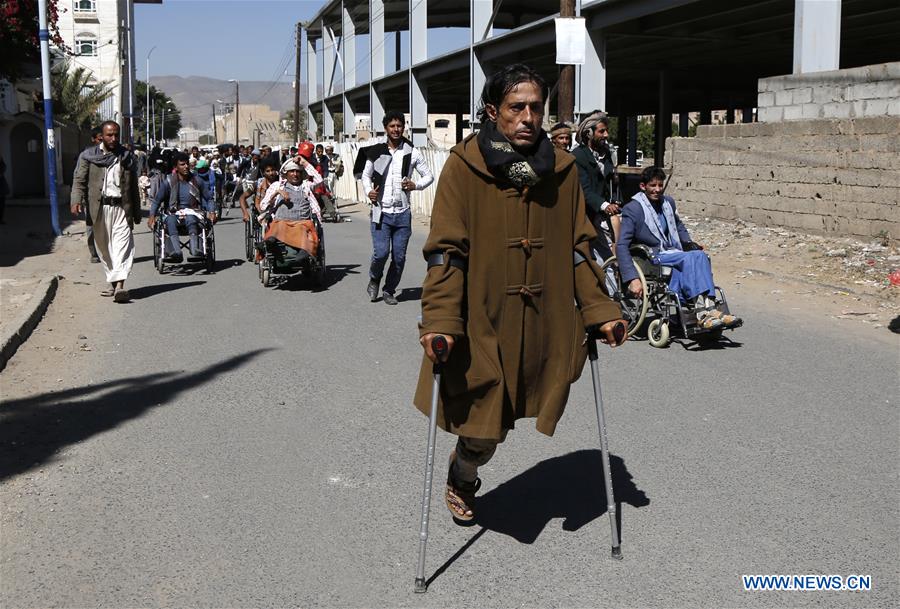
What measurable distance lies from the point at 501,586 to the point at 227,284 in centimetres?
1008

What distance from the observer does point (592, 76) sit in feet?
75.7

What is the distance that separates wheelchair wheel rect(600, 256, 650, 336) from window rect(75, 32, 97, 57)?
74.3 metres

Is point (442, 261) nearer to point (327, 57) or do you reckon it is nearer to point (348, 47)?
point (348, 47)

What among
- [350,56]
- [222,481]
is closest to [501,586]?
[222,481]

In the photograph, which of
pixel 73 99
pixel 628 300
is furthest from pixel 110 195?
pixel 73 99

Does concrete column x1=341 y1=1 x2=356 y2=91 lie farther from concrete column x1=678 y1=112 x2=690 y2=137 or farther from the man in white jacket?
the man in white jacket

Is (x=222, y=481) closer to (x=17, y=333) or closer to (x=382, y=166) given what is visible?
(x=17, y=333)

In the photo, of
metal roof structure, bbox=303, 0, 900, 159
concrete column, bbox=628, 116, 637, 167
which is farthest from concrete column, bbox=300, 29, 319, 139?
concrete column, bbox=628, 116, 637, 167

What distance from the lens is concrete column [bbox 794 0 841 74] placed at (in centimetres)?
1666

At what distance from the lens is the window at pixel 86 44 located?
249ft

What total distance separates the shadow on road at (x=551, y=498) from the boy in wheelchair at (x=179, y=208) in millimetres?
10261

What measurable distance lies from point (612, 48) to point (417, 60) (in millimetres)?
7776

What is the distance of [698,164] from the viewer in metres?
18.8

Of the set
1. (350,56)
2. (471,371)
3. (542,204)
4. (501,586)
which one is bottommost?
(501,586)
